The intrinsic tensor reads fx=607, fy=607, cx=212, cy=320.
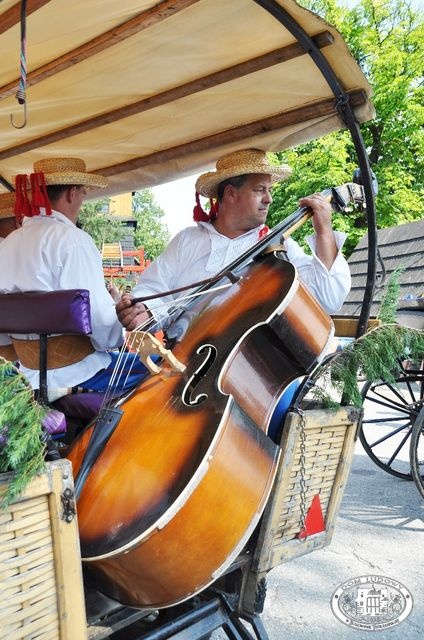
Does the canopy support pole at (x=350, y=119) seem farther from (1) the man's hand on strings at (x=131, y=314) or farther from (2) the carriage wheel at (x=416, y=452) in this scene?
(2) the carriage wheel at (x=416, y=452)

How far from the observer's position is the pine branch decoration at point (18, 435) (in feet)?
3.58

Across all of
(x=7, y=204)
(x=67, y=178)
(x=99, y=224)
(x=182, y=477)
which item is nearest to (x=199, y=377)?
(x=182, y=477)

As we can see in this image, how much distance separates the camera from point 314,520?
2.00 metres

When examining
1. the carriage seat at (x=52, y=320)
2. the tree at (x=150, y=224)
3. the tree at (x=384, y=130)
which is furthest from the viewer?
the tree at (x=150, y=224)

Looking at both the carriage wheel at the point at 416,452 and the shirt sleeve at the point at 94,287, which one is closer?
the shirt sleeve at the point at 94,287

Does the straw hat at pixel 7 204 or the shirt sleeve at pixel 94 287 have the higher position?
the straw hat at pixel 7 204

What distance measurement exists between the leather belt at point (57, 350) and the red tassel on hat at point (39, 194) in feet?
2.00

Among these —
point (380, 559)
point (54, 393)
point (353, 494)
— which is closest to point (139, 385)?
point (54, 393)

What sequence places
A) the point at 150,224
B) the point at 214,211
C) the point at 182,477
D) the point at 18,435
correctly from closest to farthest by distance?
the point at 18,435
the point at 182,477
the point at 214,211
the point at 150,224

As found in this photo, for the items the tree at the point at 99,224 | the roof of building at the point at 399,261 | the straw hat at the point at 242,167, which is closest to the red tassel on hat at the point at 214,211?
the straw hat at the point at 242,167

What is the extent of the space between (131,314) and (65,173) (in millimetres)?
712

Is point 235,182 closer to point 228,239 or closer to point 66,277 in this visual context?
point 228,239

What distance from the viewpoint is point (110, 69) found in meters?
2.41

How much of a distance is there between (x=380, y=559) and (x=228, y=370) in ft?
7.62
